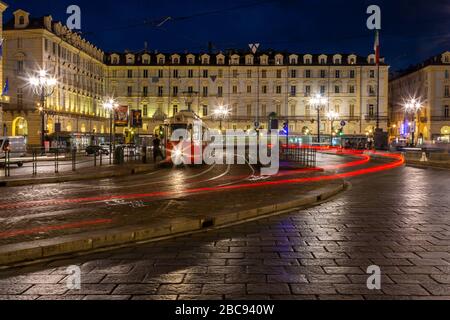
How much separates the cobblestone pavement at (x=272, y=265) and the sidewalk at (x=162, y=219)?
1.66 ft

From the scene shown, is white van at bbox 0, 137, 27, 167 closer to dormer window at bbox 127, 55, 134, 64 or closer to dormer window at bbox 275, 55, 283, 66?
dormer window at bbox 127, 55, 134, 64

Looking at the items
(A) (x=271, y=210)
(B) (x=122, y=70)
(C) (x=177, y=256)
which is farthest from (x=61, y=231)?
(B) (x=122, y=70)

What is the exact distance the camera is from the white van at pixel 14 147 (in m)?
32.0

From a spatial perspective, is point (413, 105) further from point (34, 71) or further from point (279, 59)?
point (34, 71)

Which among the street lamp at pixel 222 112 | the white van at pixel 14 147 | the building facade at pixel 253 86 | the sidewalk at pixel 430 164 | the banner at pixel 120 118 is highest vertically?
the building facade at pixel 253 86

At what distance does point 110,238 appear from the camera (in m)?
8.56

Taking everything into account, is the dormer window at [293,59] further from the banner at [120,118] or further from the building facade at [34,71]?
the banner at [120,118]

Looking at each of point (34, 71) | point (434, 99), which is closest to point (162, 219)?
point (34, 71)

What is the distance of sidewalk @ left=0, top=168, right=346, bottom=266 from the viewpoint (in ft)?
25.6

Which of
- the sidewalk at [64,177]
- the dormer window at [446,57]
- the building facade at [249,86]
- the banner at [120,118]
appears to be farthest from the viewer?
the building facade at [249,86]

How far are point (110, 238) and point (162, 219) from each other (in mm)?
1883

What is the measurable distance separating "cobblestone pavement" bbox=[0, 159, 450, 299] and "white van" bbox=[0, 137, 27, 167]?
2549 centimetres

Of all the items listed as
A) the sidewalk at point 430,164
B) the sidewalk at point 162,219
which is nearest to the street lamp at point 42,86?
the sidewalk at point 430,164

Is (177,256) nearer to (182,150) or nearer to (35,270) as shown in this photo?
(35,270)
